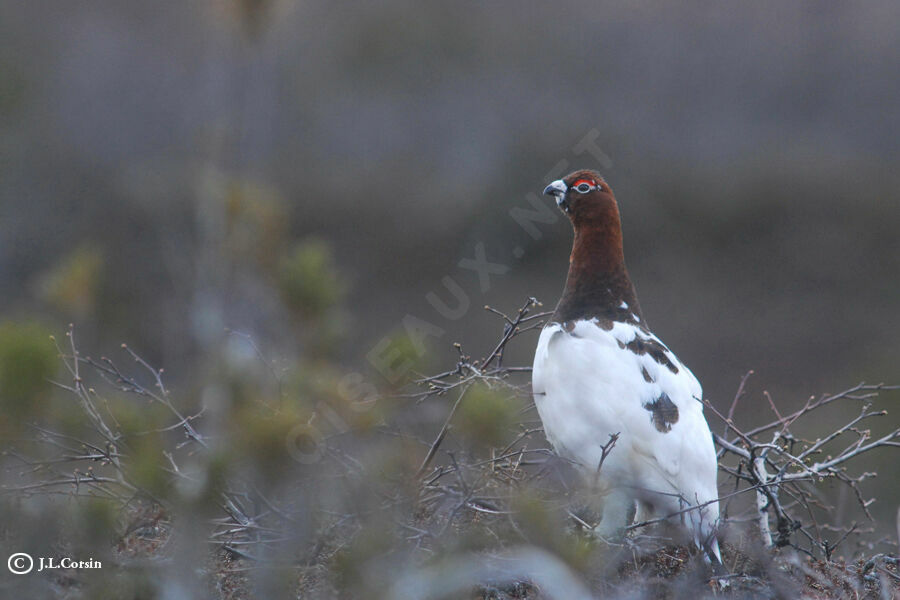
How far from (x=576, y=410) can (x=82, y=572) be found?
5.41 ft

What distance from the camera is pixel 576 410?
10.6 ft

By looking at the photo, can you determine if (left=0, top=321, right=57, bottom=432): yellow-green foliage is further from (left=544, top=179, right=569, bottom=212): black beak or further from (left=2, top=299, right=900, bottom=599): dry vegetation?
(left=544, top=179, right=569, bottom=212): black beak

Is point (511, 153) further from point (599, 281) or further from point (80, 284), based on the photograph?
point (80, 284)

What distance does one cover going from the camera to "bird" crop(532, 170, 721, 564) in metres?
3.21

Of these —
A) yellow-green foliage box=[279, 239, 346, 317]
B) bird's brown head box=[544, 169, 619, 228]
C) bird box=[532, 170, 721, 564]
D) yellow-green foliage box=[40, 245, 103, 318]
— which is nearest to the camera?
yellow-green foliage box=[279, 239, 346, 317]

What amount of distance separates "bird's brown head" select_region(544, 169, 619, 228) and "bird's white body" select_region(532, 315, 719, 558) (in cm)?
53

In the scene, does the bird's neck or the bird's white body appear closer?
the bird's white body

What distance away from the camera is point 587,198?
3.73 m

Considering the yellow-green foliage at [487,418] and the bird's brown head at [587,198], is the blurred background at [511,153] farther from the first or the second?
the yellow-green foliage at [487,418]

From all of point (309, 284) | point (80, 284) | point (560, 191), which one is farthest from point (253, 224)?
point (560, 191)

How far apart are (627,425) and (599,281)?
60 cm

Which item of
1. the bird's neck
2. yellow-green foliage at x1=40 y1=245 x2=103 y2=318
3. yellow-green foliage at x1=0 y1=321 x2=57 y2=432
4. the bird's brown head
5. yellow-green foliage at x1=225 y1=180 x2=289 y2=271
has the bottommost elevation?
yellow-green foliage at x1=0 y1=321 x2=57 y2=432

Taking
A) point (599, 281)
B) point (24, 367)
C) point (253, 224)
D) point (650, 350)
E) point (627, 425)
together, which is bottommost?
point (24, 367)

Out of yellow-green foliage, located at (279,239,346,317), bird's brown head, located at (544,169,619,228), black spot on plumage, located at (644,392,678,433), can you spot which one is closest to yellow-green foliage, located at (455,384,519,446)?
yellow-green foliage, located at (279,239,346,317)
